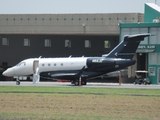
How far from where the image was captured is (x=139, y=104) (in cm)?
2330

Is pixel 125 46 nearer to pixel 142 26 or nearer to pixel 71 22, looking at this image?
pixel 142 26

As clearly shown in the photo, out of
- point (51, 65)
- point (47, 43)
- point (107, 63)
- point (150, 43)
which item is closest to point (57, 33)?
point (47, 43)

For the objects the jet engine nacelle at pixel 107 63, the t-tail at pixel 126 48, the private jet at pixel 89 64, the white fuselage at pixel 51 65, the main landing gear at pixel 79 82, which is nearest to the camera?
the jet engine nacelle at pixel 107 63

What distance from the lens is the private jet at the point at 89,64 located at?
4547 centimetres

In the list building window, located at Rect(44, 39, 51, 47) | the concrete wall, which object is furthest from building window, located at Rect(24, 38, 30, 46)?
building window, located at Rect(44, 39, 51, 47)

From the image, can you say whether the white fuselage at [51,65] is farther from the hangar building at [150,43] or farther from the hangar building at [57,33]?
the hangar building at [57,33]

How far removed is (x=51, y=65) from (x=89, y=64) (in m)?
4.50

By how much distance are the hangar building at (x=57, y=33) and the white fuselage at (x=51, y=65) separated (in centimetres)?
1472

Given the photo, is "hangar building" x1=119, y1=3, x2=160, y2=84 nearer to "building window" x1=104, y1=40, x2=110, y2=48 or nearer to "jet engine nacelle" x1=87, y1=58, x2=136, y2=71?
"jet engine nacelle" x1=87, y1=58, x2=136, y2=71

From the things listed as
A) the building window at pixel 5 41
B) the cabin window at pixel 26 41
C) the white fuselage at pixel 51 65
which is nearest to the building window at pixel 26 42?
the cabin window at pixel 26 41

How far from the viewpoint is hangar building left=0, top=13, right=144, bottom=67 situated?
61.5 meters

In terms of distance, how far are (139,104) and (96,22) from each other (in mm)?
39089
